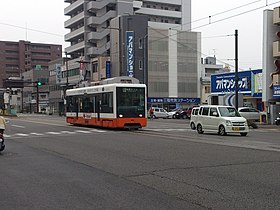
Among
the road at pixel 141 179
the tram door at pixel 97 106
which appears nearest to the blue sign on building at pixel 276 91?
the tram door at pixel 97 106

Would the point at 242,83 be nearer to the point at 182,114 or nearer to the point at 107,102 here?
the point at 182,114

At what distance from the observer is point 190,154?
1391 centimetres

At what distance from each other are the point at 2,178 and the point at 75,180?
1.90 meters

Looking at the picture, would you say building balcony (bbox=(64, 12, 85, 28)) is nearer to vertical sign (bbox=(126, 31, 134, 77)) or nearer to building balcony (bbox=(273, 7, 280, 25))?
vertical sign (bbox=(126, 31, 134, 77))

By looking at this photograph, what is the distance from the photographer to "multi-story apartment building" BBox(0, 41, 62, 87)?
5851 inches

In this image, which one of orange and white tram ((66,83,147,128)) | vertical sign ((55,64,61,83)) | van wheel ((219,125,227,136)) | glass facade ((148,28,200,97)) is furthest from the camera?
vertical sign ((55,64,61,83))

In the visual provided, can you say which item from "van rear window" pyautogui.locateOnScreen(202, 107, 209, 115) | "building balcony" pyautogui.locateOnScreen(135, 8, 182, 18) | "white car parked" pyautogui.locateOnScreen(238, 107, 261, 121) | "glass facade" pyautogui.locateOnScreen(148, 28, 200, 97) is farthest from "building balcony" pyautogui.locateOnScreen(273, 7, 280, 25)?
"building balcony" pyautogui.locateOnScreen(135, 8, 182, 18)

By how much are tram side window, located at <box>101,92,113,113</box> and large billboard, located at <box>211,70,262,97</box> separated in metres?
27.3

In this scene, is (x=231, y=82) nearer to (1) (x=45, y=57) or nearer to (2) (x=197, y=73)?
(2) (x=197, y=73)

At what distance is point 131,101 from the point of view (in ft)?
87.9

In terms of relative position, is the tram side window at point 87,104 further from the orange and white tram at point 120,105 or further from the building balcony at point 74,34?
the building balcony at point 74,34

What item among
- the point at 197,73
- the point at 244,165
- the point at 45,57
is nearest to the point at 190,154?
the point at 244,165

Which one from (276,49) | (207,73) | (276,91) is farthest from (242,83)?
(207,73)

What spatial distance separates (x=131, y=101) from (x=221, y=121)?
6299mm
